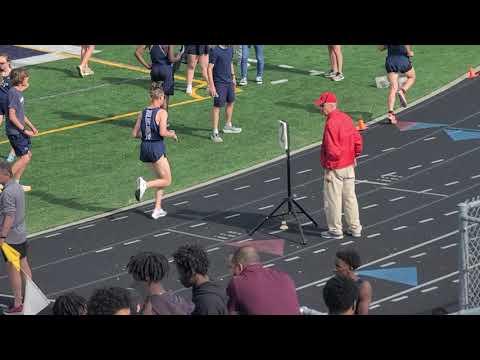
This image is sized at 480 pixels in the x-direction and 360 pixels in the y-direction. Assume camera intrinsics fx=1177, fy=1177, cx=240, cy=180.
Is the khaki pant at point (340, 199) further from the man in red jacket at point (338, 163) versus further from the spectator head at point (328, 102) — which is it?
the spectator head at point (328, 102)

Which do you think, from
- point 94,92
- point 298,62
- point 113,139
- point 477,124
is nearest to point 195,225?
point 113,139

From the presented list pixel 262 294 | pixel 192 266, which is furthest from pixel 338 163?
pixel 262 294

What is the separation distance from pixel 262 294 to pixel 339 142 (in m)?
5.81

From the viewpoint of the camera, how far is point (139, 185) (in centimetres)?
1540

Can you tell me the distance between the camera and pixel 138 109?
22.0m

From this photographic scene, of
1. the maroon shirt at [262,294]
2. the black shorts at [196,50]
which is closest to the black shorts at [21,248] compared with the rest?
the maroon shirt at [262,294]

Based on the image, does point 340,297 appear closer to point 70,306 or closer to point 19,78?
point 70,306

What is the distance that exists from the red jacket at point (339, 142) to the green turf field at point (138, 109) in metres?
3.57

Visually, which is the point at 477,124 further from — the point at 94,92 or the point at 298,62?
the point at 94,92

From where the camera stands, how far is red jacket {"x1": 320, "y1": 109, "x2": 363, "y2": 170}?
1435 centimetres

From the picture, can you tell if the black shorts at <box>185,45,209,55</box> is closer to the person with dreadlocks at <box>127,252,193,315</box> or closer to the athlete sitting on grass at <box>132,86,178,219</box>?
the athlete sitting on grass at <box>132,86,178,219</box>
